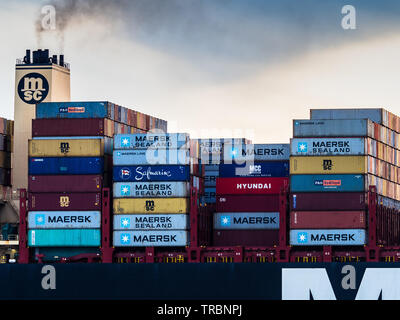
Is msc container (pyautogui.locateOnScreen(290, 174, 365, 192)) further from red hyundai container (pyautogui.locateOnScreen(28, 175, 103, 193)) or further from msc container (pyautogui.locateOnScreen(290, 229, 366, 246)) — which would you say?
red hyundai container (pyautogui.locateOnScreen(28, 175, 103, 193))

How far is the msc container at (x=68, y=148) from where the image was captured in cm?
9181

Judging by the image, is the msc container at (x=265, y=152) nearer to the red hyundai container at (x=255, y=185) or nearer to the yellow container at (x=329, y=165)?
the red hyundai container at (x=255, y=185)

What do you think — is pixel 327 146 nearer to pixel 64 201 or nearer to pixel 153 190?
pixel 153 190

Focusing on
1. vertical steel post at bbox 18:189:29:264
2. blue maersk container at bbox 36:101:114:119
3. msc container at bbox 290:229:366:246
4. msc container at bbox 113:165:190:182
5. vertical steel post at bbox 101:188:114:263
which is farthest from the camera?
blue maersk container at bbox 36:101:114:119

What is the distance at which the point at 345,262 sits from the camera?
88.9 m

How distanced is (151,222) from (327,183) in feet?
32.8

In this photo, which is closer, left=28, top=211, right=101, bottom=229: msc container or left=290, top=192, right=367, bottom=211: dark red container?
left=290, top=192, right=367, bottom=211: dark red container

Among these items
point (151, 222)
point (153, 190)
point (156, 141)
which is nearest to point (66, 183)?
point (153, 190)

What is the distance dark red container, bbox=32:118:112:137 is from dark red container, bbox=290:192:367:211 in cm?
1187

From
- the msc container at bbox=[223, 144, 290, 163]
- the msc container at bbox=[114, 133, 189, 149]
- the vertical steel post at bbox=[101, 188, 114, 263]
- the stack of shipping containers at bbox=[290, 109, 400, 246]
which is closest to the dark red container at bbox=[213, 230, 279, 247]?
the stack of shipping containers at bbox=[290, 109, 400, 246]

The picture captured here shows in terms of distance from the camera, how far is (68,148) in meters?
91.9

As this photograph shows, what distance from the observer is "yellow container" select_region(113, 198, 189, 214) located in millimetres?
90375
